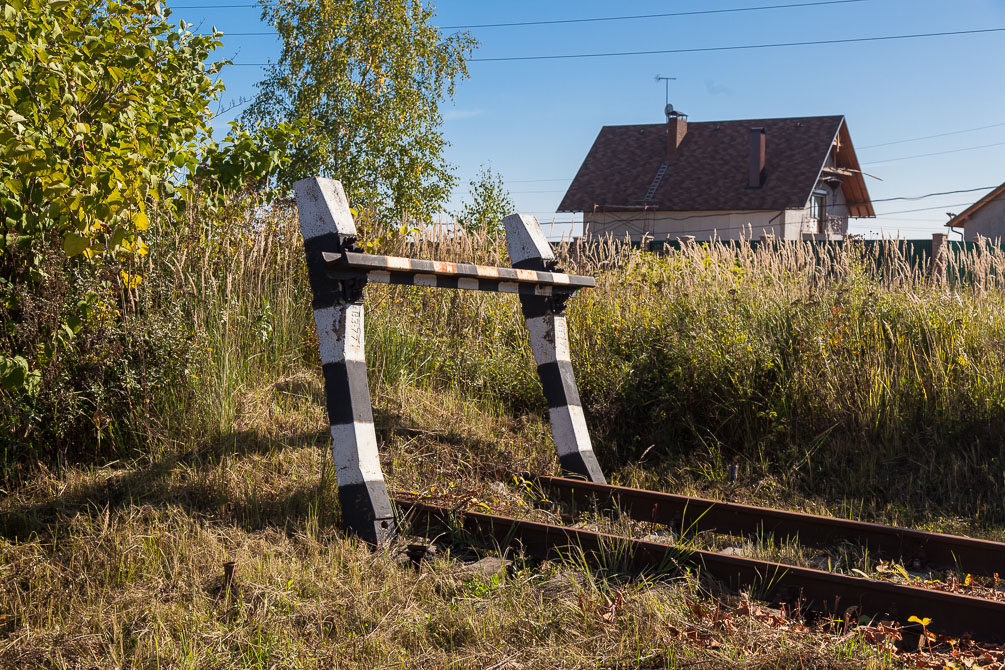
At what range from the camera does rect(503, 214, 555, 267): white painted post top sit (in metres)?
5.93

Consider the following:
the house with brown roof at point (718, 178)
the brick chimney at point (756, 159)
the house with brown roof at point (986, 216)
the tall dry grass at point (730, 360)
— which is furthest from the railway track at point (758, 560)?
the house with brown roof at point (986, 216)

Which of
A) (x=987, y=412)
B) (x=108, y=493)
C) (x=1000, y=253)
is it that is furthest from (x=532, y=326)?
(x=1000, y=253)

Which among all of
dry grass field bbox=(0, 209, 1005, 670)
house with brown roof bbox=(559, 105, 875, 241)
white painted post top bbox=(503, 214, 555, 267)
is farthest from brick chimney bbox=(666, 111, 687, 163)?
white painted post top bbox=(503, 214, 555, 267)

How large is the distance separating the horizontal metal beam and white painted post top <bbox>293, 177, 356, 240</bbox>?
6.0 inches

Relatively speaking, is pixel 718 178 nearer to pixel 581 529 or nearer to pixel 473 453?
pixel 473 453

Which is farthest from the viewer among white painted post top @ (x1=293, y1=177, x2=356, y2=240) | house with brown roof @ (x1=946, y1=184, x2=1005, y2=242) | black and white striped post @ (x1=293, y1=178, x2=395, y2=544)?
house with brown roof @ (x1=946, y1=184, x2=1005, y2=242)

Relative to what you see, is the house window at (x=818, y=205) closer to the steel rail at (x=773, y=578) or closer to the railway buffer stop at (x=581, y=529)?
the railway buffer stop at (x=581, y=529)

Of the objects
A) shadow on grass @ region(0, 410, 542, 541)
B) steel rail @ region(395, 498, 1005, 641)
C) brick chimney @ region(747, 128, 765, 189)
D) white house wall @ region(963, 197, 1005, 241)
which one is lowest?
steel rail @ region(395, 498, 1005, 641)

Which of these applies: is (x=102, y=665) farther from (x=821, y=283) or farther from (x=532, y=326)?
(x=821, y=283)

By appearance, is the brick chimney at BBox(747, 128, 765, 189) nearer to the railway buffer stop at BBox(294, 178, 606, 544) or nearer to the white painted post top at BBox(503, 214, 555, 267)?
the white painted post top at BBox(503, 214, 555, 267)

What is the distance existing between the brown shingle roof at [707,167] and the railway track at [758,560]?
98.4 ft

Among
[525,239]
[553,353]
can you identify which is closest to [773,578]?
[553,353]

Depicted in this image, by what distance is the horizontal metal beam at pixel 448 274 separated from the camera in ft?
14.4

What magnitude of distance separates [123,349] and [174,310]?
1.54 ft
